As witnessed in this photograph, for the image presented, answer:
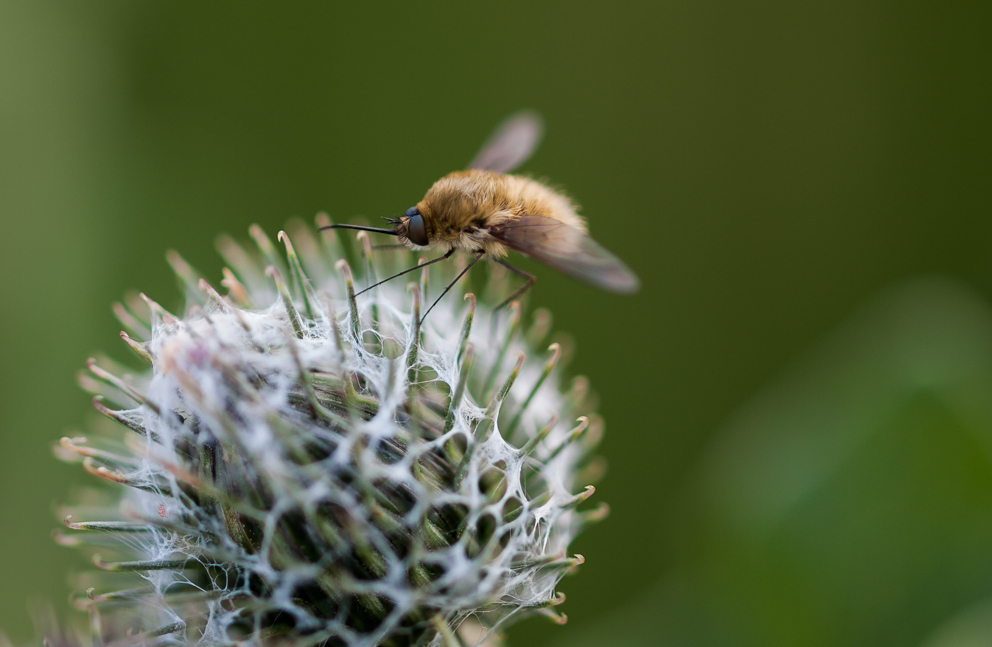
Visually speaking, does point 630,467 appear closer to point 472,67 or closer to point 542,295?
point 542,295

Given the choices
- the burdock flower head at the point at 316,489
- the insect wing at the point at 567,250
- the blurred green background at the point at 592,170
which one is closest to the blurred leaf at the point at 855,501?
the blurred green background at the point at 592,170

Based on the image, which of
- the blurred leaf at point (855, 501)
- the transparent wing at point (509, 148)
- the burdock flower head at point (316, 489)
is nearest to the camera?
the burdock flower head at point (316, 489)

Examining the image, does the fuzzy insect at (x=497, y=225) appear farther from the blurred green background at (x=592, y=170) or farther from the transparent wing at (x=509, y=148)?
the blurred green background at (x=592, y=170)

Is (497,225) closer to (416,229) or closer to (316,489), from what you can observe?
(416,229)

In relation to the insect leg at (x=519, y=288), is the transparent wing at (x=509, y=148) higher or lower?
higher

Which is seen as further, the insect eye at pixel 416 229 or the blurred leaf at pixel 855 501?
the blurred leaf at pixel 855 501

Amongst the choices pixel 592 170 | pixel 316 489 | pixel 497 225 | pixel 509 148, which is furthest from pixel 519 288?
pixel 592 170

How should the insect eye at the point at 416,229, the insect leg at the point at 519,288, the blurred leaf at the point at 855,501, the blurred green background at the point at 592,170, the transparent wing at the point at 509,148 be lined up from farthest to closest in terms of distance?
1. the blurred green background at the point at 592,170
2. the transparent wing at the point at 509,148
3. the blurred leaf at the point at 855,501
4. the insect leg at the point at 519,288
5. the insect eye at the point at 416,229

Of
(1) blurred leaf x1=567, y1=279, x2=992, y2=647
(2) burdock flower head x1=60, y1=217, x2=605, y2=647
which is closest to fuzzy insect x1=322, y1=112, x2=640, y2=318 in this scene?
(2) burdock flower head x1=60, y1=217, x2=605, y2=647
